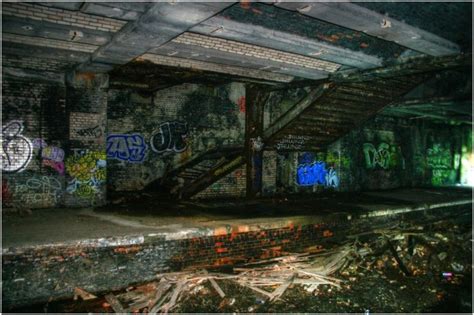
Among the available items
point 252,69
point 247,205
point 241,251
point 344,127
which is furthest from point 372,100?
point 241,251

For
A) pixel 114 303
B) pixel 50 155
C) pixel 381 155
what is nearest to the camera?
pixel 114 303

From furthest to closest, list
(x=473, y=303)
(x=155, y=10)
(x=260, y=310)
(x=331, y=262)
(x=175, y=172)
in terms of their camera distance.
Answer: (x=175, y=172)
(x=331, y=262)
(x=473, y=303)
(x=260, y=310)
(x=155, y=10)

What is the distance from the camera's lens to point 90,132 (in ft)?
30.0

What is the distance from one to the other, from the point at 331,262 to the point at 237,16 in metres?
5.22

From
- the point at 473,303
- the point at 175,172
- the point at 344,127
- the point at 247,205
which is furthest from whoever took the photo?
the point at 344,127

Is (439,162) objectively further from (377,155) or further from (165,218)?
(165,218)

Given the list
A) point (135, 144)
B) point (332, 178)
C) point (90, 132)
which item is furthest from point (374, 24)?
point (332, 178)

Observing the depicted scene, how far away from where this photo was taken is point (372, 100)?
34.7ft

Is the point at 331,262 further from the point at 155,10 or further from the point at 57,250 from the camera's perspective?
the point at 155,10

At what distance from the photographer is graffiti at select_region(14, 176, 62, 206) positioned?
838 centimetres

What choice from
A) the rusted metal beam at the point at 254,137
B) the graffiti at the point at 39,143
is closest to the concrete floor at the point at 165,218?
the rusted metal beam at the point at 254,137

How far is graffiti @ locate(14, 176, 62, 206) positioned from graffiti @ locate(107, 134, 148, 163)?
1852 mm

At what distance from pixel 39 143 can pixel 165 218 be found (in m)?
4.04

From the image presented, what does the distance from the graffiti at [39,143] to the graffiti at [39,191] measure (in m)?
0.80
